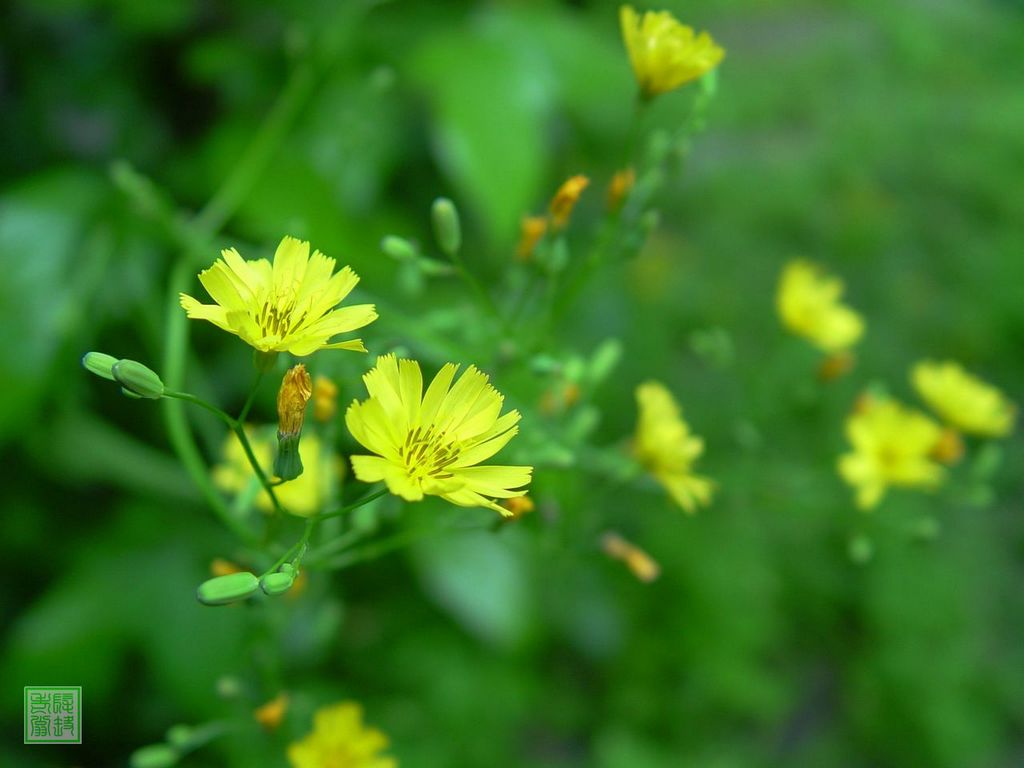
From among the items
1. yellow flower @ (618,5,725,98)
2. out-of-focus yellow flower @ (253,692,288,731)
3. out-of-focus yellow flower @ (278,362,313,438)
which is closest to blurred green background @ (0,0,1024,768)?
out-of-focus yellow flower @ (253,692,288,731)

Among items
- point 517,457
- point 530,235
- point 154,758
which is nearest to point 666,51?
point 530,235

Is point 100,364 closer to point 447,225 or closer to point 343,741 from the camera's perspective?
point 447,225

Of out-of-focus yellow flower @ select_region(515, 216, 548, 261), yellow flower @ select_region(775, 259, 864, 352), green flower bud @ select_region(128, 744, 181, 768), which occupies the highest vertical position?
yellow flower @ select_region(775, 259, 864, 352)

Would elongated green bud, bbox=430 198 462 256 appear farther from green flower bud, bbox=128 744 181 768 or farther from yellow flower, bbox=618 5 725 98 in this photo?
green flower bud, bbox=128 744 181 768

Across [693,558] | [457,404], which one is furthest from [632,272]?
[457,404]

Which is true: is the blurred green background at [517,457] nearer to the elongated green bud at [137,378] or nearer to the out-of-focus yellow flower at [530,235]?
the out-of-focus yellow flower at [530,235]

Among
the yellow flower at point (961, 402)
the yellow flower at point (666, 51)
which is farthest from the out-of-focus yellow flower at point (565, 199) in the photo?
the yellow flower at point (961, 402)
